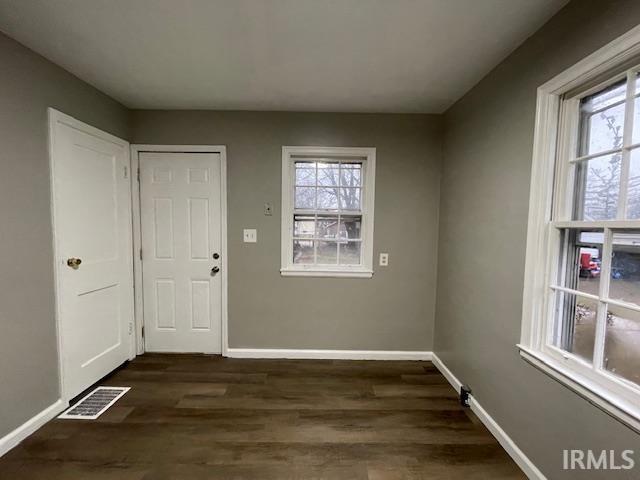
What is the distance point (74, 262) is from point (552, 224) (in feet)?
10.1

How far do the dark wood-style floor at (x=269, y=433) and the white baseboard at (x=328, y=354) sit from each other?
262 millimetres

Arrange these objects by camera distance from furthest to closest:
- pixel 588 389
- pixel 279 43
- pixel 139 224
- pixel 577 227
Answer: pixel 139 224
pixel 279 43
pixel 577 227
pixel 588 389

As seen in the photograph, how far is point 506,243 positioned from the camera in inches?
69.1

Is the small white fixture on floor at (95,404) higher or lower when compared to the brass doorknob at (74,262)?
lower

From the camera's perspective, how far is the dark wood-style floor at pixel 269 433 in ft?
5.04

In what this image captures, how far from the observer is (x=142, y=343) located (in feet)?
9.17

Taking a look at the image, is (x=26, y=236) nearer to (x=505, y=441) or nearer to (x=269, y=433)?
(x=269, y=433)

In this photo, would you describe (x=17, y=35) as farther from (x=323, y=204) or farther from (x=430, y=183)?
(x=430, y=183)

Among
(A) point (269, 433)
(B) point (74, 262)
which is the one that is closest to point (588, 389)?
(A) point (269, 433)

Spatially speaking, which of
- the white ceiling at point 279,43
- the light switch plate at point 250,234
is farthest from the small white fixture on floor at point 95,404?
the white ceiling at point 279,43

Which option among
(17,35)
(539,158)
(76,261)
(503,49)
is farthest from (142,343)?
(503,49)

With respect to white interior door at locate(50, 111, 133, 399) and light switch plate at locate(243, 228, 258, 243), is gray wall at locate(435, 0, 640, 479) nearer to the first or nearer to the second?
light switch plate at locate(243, 228, 258, 243)

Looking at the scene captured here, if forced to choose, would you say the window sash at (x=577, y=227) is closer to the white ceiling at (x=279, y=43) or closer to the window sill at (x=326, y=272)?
the white ceiling at (x=279, y=43)

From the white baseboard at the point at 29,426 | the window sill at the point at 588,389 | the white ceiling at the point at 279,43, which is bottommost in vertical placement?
the white baseboard at the point at 29,426
